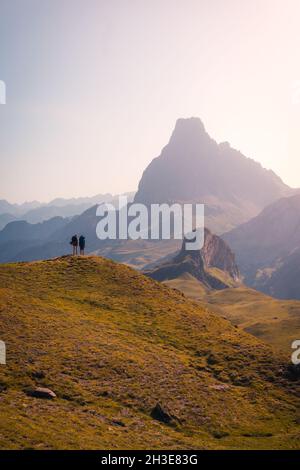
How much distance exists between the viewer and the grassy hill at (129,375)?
2909 centimetres

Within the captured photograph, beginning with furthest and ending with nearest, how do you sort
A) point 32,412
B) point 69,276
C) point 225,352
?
point 69,276 → point 225,352 → point 32,412

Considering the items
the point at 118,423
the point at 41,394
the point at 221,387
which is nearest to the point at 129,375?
the point at 118,423

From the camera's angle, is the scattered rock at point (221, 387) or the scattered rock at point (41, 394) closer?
the scattered rock at point (41, 394)

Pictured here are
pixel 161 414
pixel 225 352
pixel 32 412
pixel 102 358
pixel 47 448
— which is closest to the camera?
pixel 47 448

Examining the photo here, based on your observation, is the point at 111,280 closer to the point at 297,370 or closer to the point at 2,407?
the point at 297,370

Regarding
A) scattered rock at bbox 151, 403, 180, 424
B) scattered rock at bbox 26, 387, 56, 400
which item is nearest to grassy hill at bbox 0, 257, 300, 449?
scattered rock at bbox 151, 403, 180, 424

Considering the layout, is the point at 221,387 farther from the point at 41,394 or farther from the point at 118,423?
the point at 41,394

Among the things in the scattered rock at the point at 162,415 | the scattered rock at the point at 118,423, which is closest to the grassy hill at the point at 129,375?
the scattered rock at the point at 118,423

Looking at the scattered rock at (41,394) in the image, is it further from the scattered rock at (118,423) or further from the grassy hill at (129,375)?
the scattered rock at (118,423)

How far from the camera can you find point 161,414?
32406 millimetres

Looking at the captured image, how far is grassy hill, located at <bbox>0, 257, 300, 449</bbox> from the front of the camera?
1145 inches

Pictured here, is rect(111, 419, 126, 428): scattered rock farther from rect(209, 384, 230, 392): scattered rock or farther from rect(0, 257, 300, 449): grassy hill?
rect(209, 384, 230, 392): scattered rock
